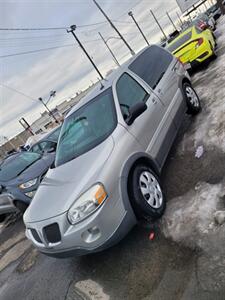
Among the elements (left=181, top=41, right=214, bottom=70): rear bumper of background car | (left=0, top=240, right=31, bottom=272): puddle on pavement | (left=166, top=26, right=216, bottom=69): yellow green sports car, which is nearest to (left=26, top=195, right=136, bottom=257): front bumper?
(left=0, top=240, right=31, bottom=272): puddle on pavement

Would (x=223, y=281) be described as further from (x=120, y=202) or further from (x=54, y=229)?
(x=54, y=229)

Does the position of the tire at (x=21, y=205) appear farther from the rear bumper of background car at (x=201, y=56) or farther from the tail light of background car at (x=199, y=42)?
the tail light of background car at (x=199, y=42)

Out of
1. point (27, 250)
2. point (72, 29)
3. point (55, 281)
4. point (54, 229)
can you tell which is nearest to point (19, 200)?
point (27, 250)

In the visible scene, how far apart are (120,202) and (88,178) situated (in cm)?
45

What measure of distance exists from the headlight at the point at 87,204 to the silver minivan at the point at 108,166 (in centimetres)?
1

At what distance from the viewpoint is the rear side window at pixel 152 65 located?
200 inches

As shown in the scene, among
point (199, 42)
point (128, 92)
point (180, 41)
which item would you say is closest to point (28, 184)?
point (128, 92)

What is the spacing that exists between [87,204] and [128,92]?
2.14m

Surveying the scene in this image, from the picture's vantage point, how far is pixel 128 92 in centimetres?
461

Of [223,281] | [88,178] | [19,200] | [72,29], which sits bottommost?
[223,281]

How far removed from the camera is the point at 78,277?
3789mm

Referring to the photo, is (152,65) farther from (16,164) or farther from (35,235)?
(16,164)

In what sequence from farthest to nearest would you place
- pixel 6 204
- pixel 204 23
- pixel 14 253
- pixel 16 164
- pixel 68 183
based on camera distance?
pixel 204 23
pixel 16 164
pixel 6 204
pixel 14 253
pixel 68 183

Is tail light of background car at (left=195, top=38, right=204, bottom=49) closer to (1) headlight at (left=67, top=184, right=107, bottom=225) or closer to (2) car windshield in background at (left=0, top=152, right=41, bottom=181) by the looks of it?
(2) car windshield in background at (left=0, top=152, right=41, bottom=181)
